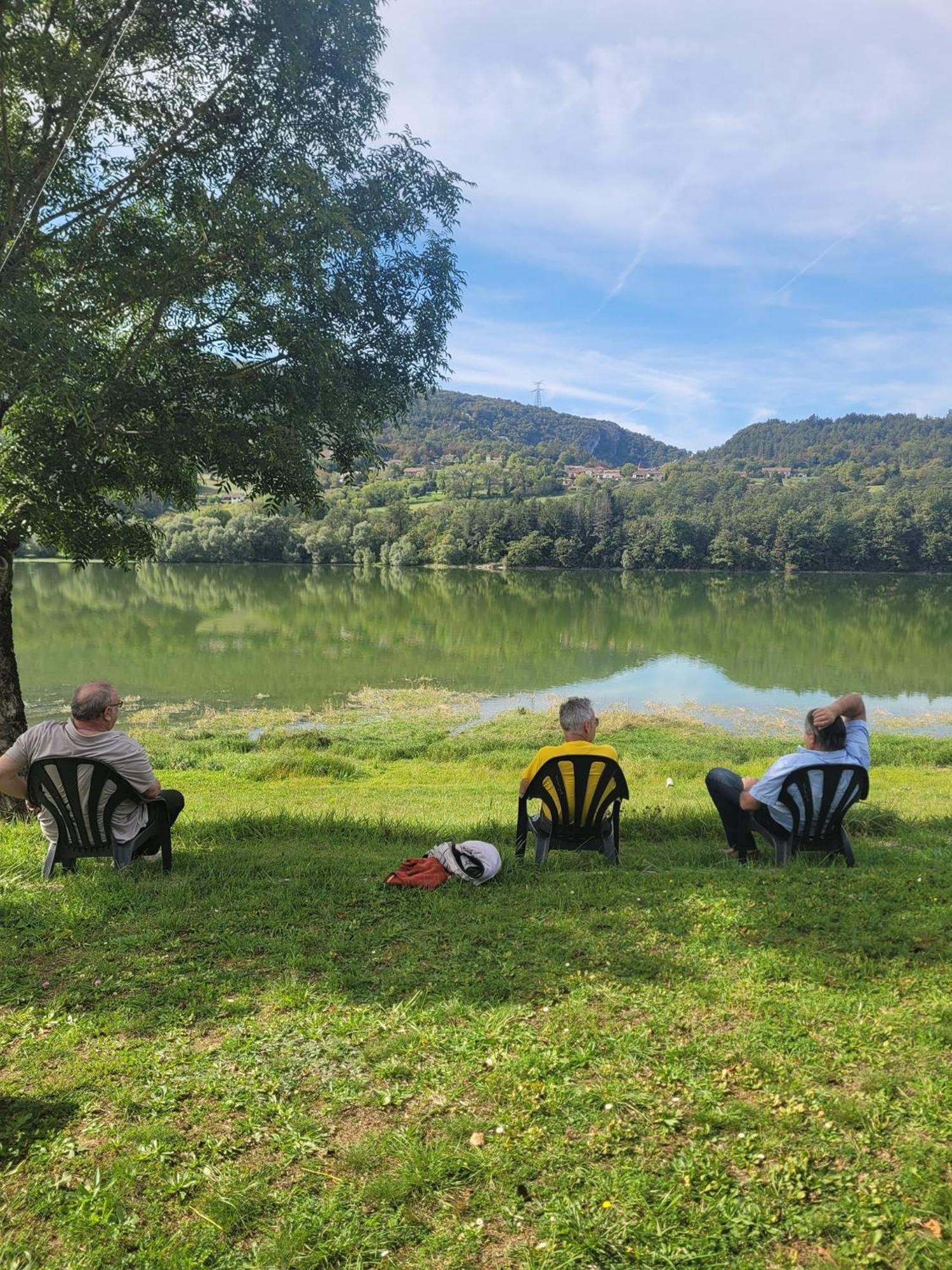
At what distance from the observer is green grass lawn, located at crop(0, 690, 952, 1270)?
187 cm

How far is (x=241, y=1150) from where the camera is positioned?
216 centimetres

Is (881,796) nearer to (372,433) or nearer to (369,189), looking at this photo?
(372,433)

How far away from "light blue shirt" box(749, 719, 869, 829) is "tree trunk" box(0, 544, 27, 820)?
20.3ft

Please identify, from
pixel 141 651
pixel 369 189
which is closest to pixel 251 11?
pixel 369 189

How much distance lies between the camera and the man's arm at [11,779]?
4.18 meters

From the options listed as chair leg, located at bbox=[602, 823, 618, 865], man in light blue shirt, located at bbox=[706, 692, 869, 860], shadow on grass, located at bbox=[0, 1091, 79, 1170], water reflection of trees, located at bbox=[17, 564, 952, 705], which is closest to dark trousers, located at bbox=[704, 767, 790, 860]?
man in light blue shirt, located at bbox=[706, 692, 869, 860]

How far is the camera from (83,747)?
420 cm

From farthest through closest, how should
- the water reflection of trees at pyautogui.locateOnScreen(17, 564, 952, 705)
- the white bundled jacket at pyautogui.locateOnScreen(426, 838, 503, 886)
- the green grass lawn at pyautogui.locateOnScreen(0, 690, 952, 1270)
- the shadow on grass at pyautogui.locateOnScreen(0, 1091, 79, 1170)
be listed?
the water reflection of trees at pyautogui.locateOnScreen(17, 564, 952, 705) < the white bundled jacket at pyautogui.locateOnScreen(426, 838, 503, 886) < the shadow on grass at pyautogui.locateOnScreen(0, 1091, 79, 1170) < the green grass lawn at pyautogui.locateOnScreen(0, 690, 952, 1270)

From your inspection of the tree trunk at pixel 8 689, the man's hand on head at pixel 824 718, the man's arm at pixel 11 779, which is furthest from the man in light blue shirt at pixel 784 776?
the tree trunk at pixel 8 689

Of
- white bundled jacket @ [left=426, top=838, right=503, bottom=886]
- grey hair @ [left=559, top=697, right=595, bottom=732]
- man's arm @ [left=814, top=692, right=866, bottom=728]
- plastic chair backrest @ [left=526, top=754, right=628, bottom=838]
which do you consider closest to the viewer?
white bundled jacket @ [left=426, top=838, right=503, bottom=886]

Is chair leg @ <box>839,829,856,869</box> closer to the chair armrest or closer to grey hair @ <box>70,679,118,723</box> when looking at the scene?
the chair armrest

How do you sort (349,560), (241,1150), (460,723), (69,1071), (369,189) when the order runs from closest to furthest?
(241,1150)
(69,1071)
(369,189)
(460,723)
(349,560)

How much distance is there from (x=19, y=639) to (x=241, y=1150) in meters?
34.3

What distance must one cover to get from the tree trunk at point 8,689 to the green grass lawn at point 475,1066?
6.94ft
